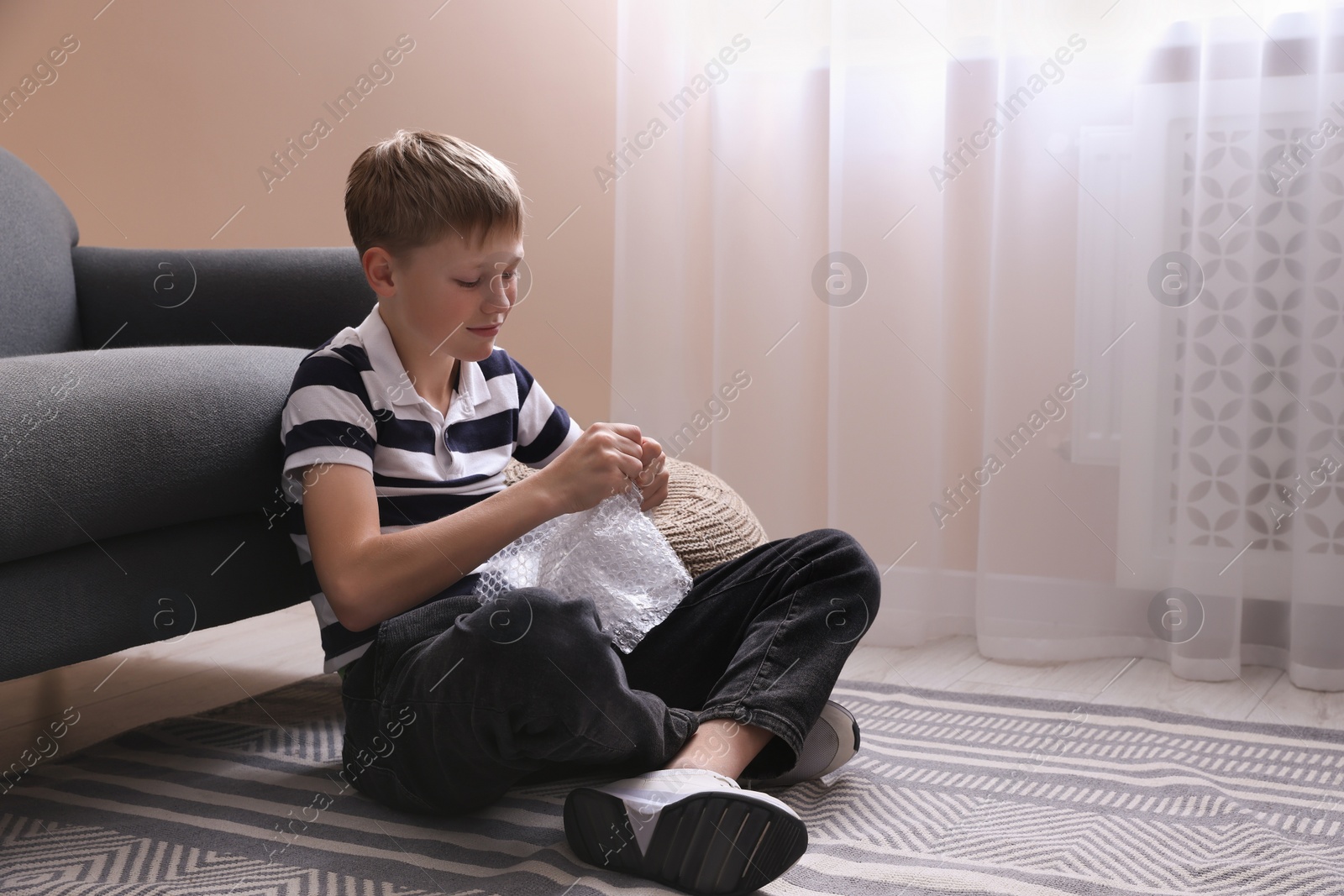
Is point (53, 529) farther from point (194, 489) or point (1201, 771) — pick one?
point (1201, 771)

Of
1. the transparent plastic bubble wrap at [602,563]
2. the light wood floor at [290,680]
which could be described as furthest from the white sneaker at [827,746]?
the light wood floor at [290,680]

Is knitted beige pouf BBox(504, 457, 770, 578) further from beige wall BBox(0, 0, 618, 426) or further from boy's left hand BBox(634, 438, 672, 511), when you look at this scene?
beige wall BBox(0, 0, 618, 426)

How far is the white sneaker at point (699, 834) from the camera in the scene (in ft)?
2.31

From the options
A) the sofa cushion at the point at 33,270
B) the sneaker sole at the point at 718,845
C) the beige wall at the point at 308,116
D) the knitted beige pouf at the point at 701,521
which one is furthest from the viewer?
the beige wall at the point at 308,116

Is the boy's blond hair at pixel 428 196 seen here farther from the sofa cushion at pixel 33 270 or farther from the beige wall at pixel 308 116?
the beige wall at pixel 308 116

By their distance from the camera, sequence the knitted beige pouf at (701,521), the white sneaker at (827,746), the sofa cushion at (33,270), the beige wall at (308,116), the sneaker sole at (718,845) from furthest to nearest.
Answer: the beige wall at (308,116), the sofa cushion at (33,270), the knitted beige pouf at (701,521), the white sneaker at (827,746), the sneaker sole at (718,845)

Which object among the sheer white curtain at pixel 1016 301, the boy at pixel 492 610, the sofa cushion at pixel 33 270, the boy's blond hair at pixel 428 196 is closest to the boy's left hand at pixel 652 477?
the boy at pixel 492 610

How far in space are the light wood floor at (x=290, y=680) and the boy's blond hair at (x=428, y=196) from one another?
598 mm

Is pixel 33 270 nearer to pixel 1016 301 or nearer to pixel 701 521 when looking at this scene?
pixel 701 521

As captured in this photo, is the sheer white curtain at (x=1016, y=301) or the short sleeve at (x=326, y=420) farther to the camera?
the sheer white curtain at (x=1016, y=301)

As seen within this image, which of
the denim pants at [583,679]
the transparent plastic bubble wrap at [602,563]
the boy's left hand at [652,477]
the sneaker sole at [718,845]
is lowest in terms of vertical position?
the sneaker sole at [718,845]

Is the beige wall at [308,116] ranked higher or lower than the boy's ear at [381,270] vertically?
higher

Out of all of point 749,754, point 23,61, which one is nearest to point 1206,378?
point 749,754

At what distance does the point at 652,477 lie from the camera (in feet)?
3.01
